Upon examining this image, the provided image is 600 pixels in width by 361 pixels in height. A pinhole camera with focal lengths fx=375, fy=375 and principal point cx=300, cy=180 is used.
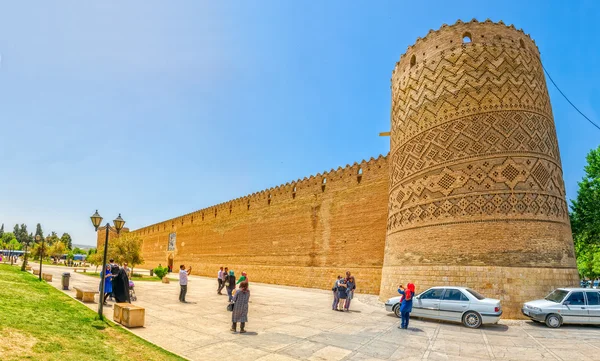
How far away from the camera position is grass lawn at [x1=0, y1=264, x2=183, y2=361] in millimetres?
5180

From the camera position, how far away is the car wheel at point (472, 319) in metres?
9.39

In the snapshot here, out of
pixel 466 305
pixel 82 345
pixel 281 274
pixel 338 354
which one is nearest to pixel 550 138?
pixel 466 305

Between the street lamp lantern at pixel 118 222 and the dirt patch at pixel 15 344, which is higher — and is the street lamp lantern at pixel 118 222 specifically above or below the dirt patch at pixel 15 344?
above

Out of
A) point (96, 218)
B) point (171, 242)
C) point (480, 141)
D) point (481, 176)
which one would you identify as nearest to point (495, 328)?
point (481, 176)

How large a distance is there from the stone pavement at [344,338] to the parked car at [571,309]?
0.24m

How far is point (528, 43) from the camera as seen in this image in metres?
13.9

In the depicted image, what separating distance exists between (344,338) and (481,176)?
7329mm

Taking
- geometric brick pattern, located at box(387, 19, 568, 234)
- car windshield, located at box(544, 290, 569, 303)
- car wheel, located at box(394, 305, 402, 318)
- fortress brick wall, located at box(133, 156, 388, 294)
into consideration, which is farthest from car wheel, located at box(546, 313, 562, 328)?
fortress brick wall, located at box(133, 156, 388, 294)

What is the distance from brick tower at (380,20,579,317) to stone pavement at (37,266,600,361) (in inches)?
78.4

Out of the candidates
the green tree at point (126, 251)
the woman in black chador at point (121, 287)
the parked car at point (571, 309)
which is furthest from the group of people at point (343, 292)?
the green tree at point (126, 251)

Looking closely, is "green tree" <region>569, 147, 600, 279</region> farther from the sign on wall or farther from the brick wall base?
the sign on wall

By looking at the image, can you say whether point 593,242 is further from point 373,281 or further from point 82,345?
point 82,345

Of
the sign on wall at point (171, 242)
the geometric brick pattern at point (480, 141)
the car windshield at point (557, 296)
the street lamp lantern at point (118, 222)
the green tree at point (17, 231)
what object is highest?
the geometric brick pattern at point (480, 141)

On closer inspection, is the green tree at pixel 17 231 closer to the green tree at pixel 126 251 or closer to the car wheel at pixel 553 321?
the green tree at pixel 126 251
